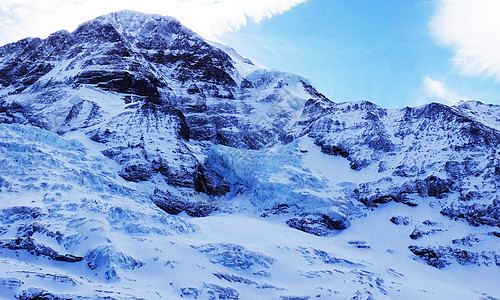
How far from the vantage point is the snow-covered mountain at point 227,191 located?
33.5 meters

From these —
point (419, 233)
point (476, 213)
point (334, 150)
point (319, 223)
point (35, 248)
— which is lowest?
point (35, 248)

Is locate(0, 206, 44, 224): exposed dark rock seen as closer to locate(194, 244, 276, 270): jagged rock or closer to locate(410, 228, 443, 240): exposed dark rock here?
locate(194, 244, 276, 270): jagged rock

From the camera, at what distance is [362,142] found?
70.1 meters

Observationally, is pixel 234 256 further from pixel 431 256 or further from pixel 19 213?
pixel 431 256

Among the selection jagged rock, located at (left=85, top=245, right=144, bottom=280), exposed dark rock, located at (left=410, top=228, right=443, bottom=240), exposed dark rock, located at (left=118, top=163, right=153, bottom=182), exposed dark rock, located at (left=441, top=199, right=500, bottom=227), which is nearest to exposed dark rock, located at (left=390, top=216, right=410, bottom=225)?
exposed dark rock, located at (left=410, top=228, right=443, bottom=240)

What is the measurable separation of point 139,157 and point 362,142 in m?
34.5

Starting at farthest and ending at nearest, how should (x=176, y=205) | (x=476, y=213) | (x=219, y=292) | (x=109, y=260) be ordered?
(x=176, y=205) < (x=476, y=213) < (x=219, y=292) < (x=109, y=260)

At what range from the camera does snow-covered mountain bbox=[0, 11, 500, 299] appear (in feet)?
110

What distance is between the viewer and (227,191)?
64625 millimetres

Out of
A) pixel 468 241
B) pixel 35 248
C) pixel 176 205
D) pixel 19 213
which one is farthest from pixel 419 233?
pixel 19 213

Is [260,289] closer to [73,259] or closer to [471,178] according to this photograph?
[73,259]

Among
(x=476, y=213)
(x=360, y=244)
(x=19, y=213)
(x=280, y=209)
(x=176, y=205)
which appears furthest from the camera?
(x=280, y=209)

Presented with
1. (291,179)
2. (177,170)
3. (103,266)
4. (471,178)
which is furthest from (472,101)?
(103,266)

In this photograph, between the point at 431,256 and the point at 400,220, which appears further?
the point at 400,220
